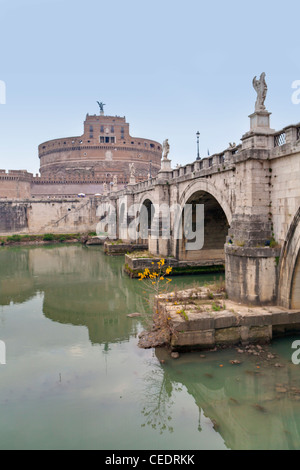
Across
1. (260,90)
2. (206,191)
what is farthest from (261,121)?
(206,191)

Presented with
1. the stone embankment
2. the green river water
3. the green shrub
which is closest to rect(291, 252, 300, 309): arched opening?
the stone embankment

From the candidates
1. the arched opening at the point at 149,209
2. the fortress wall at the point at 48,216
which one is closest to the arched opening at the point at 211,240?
the arched opening at the point at 149,209

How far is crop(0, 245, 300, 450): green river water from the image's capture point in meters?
5.52

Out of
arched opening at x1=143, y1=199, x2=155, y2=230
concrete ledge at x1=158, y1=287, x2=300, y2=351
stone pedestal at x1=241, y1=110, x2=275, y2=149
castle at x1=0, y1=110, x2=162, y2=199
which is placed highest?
castle at x1=0, y1=110, x2=162, y2=199

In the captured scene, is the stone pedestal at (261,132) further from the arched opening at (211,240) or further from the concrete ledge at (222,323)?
the arched opening at (211,240)

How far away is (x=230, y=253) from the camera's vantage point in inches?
379

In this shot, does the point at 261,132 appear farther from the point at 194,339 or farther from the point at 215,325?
the point at 194,339

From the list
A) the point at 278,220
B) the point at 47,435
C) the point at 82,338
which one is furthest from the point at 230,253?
the point at 47,435

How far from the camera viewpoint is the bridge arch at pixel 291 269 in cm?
835

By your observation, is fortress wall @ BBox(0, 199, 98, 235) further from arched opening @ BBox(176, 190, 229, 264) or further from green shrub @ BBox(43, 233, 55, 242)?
arched opening @ BBox(176, 190, 229, 264)

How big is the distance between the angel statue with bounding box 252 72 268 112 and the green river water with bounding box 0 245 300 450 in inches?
230

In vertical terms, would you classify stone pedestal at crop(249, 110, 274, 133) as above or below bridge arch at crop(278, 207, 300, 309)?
above

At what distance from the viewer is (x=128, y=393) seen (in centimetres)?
678

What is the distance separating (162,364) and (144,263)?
10233mm
